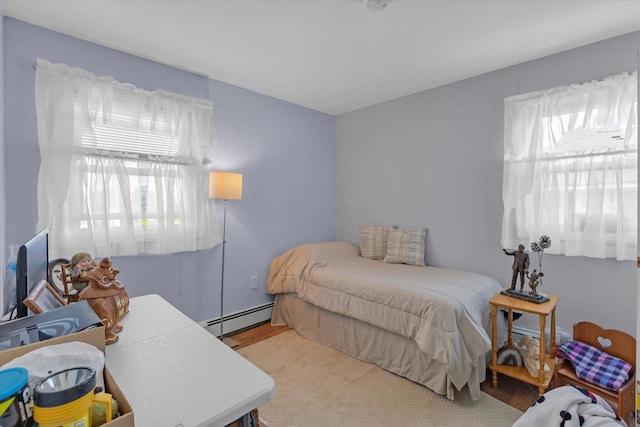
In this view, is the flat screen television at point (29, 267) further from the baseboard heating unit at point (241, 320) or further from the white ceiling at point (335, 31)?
the baseboard heating unit at point (241, 320)

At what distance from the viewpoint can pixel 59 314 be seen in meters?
0.89

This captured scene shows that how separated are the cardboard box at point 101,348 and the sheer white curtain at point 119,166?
1710mm

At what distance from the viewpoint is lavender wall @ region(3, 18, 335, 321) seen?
6.54 ft

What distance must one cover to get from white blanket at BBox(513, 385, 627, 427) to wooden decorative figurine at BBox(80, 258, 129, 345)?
5.80 feet

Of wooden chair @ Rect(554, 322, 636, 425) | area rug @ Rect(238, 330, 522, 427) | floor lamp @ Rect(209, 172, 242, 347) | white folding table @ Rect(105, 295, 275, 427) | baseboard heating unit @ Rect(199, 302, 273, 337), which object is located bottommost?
area rug @ Rect(238, 330, 522, 427)

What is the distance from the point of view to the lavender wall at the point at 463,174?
2229 millimetres

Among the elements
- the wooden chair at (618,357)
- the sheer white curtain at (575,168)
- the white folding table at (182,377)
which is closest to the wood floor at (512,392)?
the wooden chair at (618,357)

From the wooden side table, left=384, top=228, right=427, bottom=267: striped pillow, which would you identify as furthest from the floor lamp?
the wooden side table

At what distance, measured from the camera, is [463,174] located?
293cm

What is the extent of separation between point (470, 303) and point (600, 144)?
59.1 inches

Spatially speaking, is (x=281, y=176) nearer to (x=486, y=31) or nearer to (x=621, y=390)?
(x=486, y=31)

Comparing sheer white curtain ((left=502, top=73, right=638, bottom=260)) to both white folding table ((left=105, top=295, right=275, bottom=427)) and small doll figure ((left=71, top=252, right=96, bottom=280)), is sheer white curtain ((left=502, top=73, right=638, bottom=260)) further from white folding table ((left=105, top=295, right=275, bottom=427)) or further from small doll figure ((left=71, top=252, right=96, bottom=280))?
small doll figure ((left=71, top=252, right=96, bottom=280))

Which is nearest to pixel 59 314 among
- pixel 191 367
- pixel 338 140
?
pixel 191 367

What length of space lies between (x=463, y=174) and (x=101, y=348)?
3009 mm
